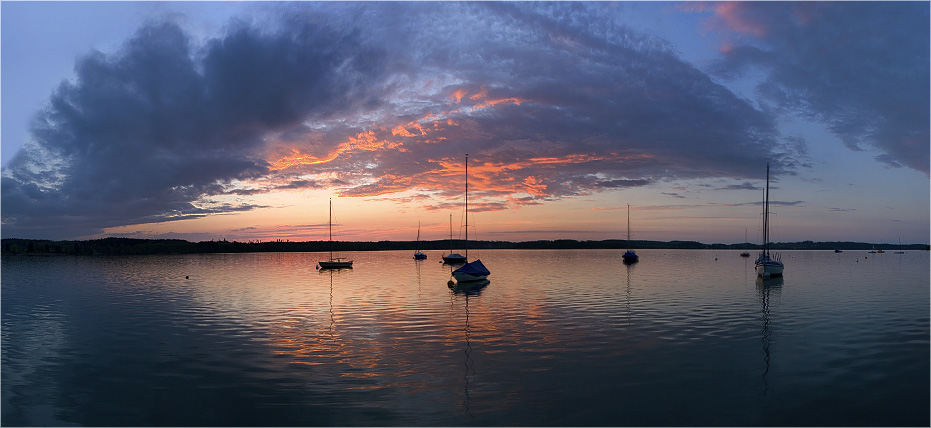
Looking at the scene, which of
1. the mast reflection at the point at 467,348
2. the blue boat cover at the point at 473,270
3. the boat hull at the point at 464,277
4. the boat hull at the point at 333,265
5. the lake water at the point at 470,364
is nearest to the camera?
the lake water at the point at 470,364

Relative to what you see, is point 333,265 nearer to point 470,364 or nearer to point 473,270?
point 473,270

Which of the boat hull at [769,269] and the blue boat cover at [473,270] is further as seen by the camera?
the boat hull at [769,269]

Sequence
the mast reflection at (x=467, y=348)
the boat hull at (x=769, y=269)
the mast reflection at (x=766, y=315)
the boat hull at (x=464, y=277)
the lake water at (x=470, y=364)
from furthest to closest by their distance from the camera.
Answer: the boat hull at (x=769, y=269) < the boat hull at (x=464, y=277) < the mast reflection at (x=766, y=315) < the mast reflection at (x=467, y=348) < the lake water at (x=470, y=364)

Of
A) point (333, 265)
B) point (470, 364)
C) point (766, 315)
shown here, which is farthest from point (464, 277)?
point (333, 265)

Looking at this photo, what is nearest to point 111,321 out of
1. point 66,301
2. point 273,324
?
point 273,324

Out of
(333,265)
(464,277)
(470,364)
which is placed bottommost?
(333,265)

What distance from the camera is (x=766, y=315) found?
3033cm

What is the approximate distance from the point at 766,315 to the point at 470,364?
21.5m

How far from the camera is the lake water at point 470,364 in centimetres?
1304

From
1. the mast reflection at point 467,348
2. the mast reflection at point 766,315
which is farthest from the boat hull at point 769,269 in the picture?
the mast reflection at point 467,348

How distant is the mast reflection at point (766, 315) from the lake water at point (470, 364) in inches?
8.7

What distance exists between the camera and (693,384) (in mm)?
15344

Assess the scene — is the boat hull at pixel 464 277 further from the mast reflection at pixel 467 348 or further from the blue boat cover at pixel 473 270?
the mast reflection at pixel 467 348

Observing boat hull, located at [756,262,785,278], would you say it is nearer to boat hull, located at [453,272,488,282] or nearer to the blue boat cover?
the blue boat cover
